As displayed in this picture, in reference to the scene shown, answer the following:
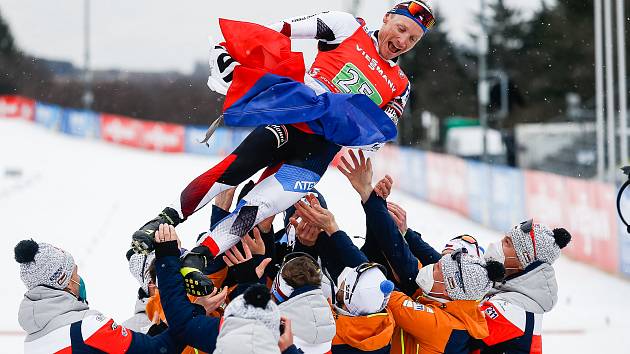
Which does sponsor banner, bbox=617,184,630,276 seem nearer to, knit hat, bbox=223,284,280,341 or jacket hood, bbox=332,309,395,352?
jacket hood, bbox=332,309,395,352

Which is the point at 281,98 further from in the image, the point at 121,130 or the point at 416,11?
the point at 121,130

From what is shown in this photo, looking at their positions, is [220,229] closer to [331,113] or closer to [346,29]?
[331,113]

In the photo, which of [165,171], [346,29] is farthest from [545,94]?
[346,29]

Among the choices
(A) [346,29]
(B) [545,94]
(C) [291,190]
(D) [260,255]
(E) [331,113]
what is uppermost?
(B) [545,94]

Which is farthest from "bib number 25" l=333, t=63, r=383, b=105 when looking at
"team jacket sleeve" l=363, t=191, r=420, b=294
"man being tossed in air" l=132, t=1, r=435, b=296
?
"team jacket sleeve" l=363, t=191, r=420, b=294

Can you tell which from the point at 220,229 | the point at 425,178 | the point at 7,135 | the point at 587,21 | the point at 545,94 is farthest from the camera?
the point at 545,94

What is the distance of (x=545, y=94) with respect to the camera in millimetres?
40406

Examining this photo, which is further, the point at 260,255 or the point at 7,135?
the point at 7,135

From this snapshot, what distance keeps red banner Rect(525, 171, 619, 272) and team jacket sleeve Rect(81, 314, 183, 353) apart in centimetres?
824

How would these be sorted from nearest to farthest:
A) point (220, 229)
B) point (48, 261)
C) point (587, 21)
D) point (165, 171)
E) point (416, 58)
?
point (48, 261)
point (220, 229)
point (165, 171)
point (587, 21)
point (416, 58)

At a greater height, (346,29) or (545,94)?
(545,94)

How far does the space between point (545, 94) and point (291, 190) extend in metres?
38.1

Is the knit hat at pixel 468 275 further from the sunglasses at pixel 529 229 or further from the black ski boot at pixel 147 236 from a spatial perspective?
the black ski boot at pixel 147 236

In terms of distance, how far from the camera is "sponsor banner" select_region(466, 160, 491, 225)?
15742 millimetres
